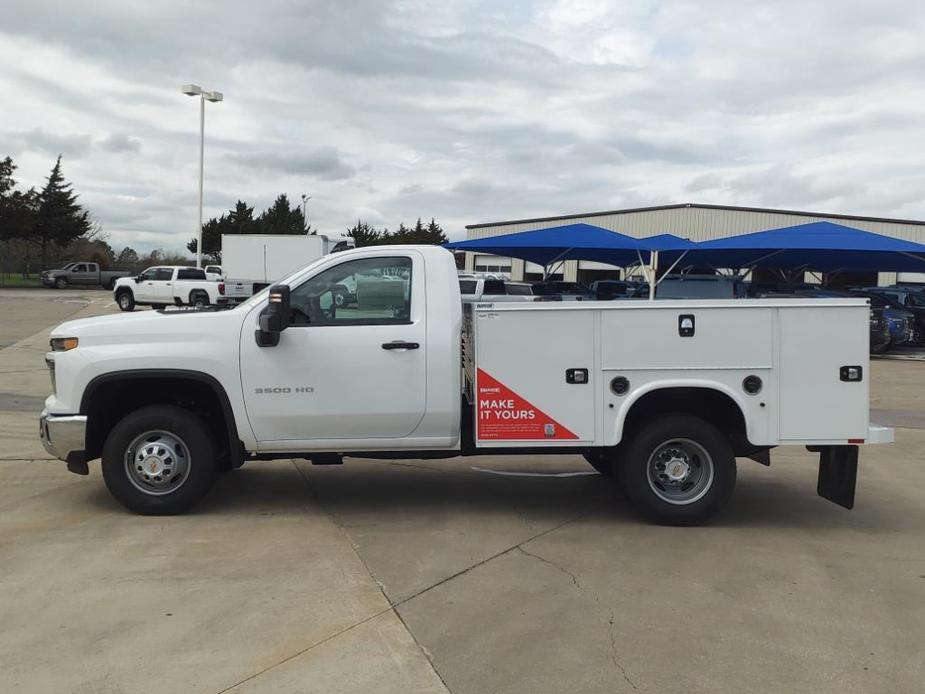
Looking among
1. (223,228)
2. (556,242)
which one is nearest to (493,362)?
(556,242)

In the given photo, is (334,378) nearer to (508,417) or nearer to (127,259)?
(508,417)

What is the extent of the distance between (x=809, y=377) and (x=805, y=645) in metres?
2.23

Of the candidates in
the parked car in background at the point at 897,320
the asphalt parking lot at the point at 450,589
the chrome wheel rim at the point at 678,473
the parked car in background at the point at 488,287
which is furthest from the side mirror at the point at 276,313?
the parked car in background at the point at 897,320

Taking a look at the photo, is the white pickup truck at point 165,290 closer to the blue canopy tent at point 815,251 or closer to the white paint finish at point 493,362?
Result: the blue canopy tent at point 815,251

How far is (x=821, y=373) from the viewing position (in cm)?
588

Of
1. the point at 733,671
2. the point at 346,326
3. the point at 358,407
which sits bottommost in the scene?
the point at 733,671

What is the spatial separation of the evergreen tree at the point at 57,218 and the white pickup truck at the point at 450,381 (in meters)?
58.2

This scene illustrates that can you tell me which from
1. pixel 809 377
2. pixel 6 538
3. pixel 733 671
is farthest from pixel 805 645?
pixel 6 538

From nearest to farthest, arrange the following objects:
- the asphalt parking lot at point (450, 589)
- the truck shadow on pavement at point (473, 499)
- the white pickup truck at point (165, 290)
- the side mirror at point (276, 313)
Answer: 1. the asphalt parking lot at point (450, 589)
2. the side mirror at point (276, 313)
3. the truck shadow on pavement at point (473, 499)
4. the white pickup truck at point (165, 290)

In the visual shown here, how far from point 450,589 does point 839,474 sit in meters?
3.24

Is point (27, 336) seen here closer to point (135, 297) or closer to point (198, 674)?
point (135, 297)

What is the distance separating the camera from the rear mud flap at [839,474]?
6160mm

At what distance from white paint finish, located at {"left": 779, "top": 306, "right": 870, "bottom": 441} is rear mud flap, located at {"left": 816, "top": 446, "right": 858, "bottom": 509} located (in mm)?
319

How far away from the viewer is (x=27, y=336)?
70.4 feet
